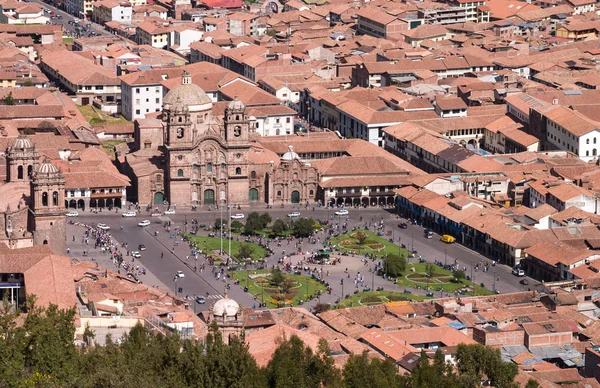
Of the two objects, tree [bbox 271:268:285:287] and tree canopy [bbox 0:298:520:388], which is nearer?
tree canopy [bbox 0:298:520:388]

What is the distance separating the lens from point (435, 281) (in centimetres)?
12050

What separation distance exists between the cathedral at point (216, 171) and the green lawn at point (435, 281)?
2018 centimetres

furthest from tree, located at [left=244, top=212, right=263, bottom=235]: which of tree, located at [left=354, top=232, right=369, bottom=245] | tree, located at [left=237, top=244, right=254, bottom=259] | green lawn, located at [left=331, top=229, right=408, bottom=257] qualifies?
tree, located at [left=354, top=232, right=369, bottom=245]

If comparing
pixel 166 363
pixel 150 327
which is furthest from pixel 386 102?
pixel 166 363

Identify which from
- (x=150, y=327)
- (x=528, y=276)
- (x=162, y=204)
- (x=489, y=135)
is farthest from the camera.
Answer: (x=489, y=135)

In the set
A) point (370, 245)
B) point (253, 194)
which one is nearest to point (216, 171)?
point (253, 194)

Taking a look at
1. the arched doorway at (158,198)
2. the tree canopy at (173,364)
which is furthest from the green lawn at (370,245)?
the tree canopy at (173,364)

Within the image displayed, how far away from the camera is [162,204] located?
461 feet

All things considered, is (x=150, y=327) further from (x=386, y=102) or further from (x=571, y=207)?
(x=386, y=102)

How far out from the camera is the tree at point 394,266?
121375mm

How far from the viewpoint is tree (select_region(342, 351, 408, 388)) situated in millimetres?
88312

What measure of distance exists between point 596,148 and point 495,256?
2553 cm

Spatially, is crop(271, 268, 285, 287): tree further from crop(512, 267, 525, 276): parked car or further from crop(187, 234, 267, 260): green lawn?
crop(512, 267, 525, 276): parked car

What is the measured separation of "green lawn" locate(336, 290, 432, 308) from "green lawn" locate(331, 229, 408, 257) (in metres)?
9.35
